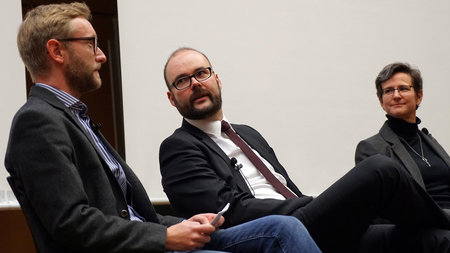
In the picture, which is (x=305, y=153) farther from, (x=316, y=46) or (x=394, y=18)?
(x=394, y=18)

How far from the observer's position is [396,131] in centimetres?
320

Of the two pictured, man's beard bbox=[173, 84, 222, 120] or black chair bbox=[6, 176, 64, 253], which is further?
man's beard bbox=[173, 84, 222, 120]

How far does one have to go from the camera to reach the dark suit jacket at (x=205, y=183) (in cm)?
215

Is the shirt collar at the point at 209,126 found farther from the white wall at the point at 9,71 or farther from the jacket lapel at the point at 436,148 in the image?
the jacket lapel at the point at 436,148

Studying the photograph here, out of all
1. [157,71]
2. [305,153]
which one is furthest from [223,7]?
[305,153]

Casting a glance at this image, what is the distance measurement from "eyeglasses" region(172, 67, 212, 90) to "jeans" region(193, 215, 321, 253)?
0.87 meters

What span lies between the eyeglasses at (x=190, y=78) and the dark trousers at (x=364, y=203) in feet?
2.57

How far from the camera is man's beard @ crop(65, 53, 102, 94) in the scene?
74.8 inches

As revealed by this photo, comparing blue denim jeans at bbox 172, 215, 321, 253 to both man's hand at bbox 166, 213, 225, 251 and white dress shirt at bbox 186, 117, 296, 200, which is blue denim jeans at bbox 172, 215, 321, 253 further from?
white dress shirt at bbox 186, 117, 296, 200

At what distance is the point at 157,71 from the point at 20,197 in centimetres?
186

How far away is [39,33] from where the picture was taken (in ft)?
6.17

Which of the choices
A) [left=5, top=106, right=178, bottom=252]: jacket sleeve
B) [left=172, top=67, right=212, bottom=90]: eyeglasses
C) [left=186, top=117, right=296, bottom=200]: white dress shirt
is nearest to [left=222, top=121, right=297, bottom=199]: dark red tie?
[left=186, top=117, right=296, bottom=200]: white dress shirt

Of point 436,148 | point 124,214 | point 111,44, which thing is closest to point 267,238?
point 124,214

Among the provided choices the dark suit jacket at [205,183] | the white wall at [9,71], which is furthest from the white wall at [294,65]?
the dark suit jacket at [205,183]
